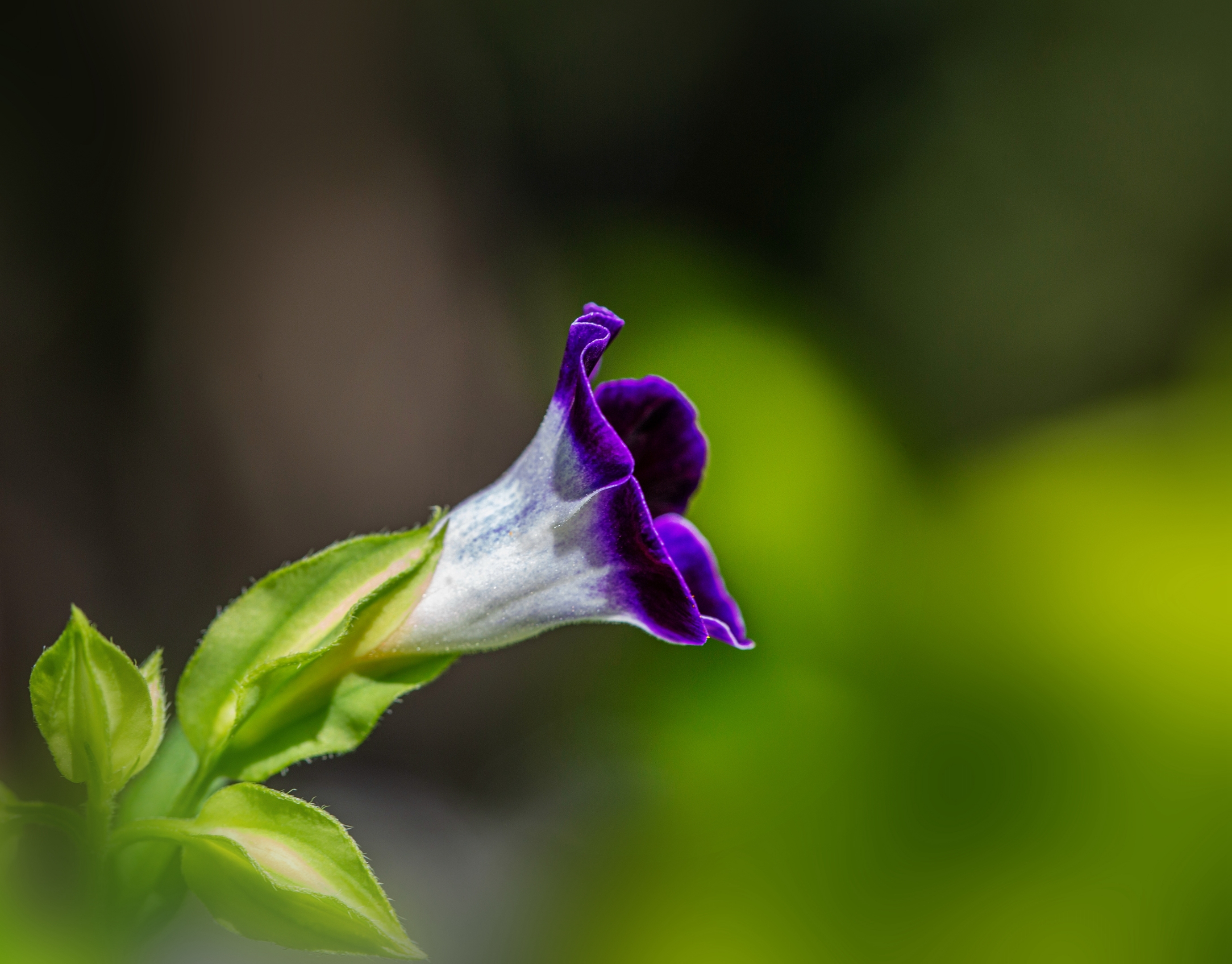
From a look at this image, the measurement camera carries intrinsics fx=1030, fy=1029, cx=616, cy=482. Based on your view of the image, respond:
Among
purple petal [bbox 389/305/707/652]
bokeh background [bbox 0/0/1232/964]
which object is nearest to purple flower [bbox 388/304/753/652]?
purple petal [bbox 389/305/707/652]

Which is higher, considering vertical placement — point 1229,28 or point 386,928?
point 1229,28

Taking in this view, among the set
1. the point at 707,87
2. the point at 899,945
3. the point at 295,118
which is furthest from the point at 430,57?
the point at 899,945

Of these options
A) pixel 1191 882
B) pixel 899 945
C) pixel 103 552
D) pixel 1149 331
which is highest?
pixel 1149 331

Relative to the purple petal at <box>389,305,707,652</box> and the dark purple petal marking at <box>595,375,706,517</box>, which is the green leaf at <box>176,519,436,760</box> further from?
the dark purple petal marking at <box>595,375,706,517</box>

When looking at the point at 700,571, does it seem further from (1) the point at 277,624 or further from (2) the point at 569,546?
(1) the point at 277,624

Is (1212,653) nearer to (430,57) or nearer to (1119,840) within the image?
(1119,840)
